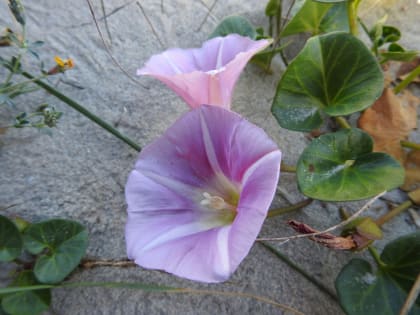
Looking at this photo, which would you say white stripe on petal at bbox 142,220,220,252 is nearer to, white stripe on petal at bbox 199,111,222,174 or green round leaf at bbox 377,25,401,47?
white stripe on petal at bbox 199,111,222,174

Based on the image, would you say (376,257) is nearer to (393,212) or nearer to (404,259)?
(404,259)

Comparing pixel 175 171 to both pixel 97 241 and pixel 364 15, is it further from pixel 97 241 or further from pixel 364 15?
pixel 364 15

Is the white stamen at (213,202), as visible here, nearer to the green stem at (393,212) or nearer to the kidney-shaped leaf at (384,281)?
the kidney-shaped leaf at (384,281)

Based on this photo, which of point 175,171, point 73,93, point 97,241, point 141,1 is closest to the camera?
point 175,171

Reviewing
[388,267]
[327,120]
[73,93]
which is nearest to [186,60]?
[73,93]

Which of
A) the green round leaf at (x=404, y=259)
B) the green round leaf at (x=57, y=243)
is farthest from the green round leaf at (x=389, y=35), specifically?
the green round leaf at (x=57, y=243)
